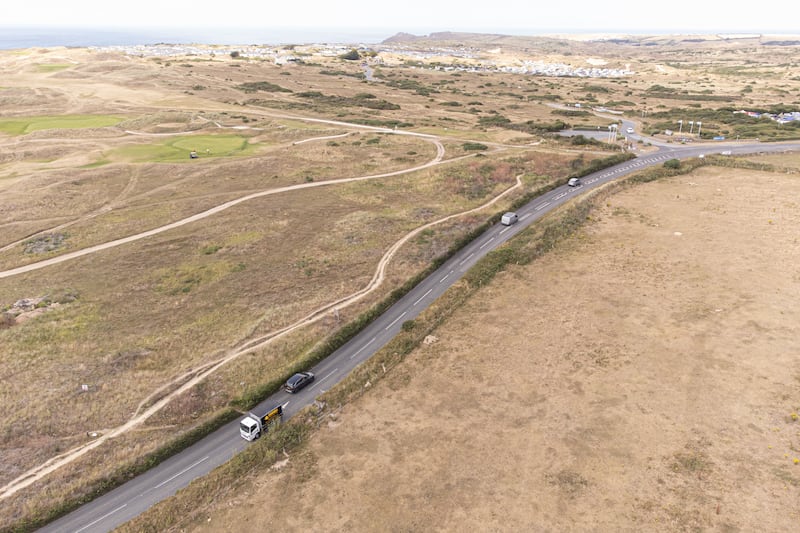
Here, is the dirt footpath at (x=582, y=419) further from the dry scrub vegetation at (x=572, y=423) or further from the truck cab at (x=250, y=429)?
the truck cab at (x=250, y=429)

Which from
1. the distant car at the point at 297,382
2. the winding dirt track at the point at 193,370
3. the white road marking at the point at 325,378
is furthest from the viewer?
the white road marking at the point at 325,378

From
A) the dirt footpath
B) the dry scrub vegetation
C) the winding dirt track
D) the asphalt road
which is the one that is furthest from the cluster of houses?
the dirt footpath

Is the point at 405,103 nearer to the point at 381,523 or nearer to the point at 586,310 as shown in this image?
the point at 586,310

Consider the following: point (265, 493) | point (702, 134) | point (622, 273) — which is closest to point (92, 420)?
point (265, 493)

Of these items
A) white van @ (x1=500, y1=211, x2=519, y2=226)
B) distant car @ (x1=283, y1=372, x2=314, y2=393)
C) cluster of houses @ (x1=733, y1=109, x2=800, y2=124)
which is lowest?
distant car @ (x1=283, y1=372, x2=314, y2=393)

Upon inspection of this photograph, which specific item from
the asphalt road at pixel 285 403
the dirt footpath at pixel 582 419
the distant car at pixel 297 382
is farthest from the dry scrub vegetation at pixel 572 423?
the distant car at pixel 297 382

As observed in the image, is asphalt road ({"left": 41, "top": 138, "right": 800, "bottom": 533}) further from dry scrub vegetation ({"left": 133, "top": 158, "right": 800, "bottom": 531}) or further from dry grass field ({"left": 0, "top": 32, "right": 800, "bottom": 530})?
dry scrub vegetation ({"left": 133, "top": 158, "right": 800, "bottom": 531})
